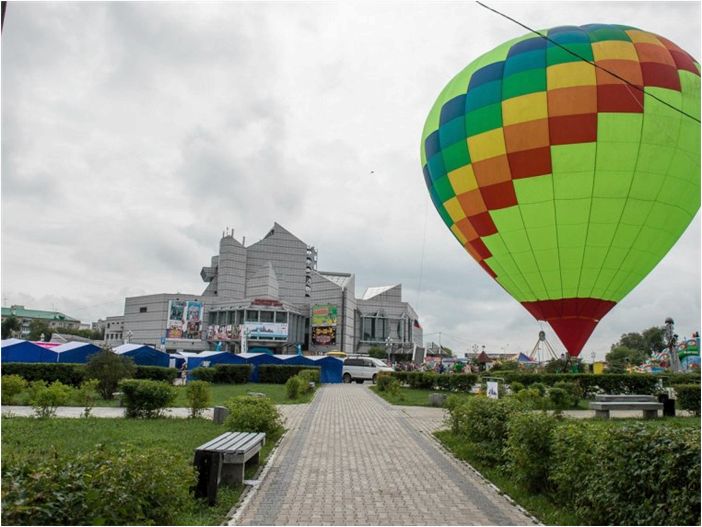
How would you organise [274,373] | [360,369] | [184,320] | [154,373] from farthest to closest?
[184,320] < [360,369] < [274,373] < [154,373]

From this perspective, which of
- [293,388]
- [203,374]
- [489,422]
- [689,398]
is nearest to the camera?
[489,422]

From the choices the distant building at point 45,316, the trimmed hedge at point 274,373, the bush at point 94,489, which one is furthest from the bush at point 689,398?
the distant building at point 45,316

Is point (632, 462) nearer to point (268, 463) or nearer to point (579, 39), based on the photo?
point (268, 463)

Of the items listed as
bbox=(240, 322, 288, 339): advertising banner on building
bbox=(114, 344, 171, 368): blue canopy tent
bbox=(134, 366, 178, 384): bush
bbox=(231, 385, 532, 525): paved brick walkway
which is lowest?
bbox=(231, 385, 532, 525): paved brick walkway

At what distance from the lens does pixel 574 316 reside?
63.3 feet

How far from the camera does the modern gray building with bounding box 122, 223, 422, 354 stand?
95062 millimetres

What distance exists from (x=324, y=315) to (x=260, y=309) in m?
14.0

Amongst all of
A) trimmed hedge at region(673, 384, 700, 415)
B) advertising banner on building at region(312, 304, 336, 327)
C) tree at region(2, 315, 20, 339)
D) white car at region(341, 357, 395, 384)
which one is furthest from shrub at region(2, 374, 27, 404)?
tree at region(2, 315, 20, 339)

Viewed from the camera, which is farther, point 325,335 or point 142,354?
point 325,335

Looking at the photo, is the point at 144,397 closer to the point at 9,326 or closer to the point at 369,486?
the point at 369,486

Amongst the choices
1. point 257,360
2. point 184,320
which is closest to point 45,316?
point 184,320

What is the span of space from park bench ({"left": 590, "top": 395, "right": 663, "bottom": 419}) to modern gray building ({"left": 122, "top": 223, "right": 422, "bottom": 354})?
7797 cm

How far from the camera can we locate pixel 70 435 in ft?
35.8

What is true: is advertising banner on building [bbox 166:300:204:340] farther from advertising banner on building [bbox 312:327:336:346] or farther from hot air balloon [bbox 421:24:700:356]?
hot air balloon [bbox 421:24:700:356]
